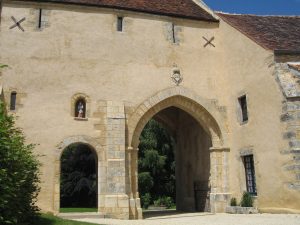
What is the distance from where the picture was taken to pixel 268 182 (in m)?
11.2

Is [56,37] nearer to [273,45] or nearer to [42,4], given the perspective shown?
[42,4]

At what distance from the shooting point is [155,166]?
22594 mm

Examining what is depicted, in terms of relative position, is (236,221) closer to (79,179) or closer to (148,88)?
(148,88)

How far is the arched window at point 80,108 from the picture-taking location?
11.9 metres

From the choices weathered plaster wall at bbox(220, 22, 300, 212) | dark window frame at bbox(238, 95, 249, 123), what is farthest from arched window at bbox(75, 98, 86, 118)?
dark window frame at bbox(238, 95, 249, 123)

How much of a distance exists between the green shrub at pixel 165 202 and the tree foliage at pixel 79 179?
15.0ft

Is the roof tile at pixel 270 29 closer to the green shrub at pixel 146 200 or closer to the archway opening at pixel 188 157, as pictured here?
the archway opening at pixel 188 157

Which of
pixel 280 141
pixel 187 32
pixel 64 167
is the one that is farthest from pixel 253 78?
pixel 64 167

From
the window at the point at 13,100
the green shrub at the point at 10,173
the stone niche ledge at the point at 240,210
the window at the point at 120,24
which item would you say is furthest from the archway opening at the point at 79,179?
the green shrub at the point at 10,173

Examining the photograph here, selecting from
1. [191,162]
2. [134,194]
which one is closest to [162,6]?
[191,162]

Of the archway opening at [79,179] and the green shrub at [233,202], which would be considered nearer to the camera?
the green shrub at [233,202]

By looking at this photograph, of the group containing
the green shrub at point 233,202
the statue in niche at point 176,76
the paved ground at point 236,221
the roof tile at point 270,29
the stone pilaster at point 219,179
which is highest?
the roof tile at point 270,29

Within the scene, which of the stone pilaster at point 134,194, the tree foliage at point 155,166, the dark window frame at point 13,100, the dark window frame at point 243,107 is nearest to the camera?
the dark window frame at point 13,100

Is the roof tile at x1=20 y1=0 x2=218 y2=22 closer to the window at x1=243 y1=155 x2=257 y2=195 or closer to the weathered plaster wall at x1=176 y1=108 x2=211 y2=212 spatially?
the weathered plaster wall at x1=176 y1=108 x2=211 y2=212
